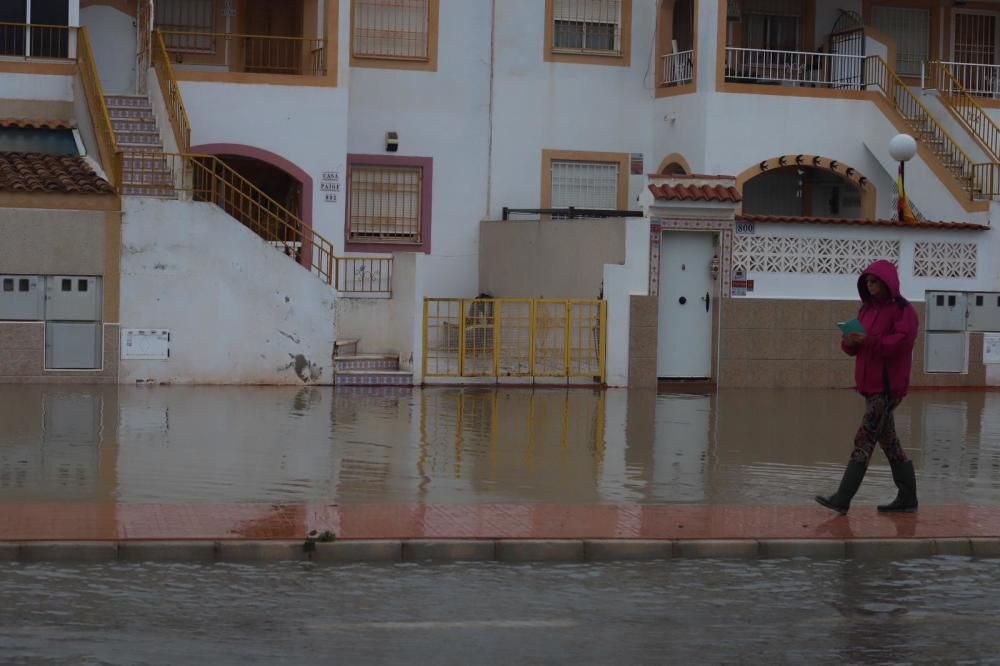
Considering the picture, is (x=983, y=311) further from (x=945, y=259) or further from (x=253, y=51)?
(x=253, y=51)

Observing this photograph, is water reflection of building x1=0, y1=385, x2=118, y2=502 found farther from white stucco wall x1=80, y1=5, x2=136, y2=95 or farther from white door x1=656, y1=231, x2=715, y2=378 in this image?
white stucco wall x1=80, y1=5, x2=136, y2=95

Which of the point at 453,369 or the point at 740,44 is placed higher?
the point at 740,44

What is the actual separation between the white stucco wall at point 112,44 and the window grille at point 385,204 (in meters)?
4.21

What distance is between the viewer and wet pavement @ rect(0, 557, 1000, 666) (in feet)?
25.3

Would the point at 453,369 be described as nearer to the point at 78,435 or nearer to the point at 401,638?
the point at 78,435

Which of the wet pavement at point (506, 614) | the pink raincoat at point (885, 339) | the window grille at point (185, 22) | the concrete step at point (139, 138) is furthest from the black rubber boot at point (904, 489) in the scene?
the window grille at point (185, 22)

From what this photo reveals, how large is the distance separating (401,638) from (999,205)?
1883cm

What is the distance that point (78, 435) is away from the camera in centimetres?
1553

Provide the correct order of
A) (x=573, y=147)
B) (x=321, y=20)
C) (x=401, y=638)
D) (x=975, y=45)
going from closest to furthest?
1. (x=401, y=638)
2. (x=321, y=20)
3. (x=573, y=147)
4. (x=975, y=45)

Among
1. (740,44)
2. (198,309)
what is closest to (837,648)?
(198,309)

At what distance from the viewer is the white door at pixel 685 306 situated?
23422mm

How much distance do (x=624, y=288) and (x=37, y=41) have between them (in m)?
10.5

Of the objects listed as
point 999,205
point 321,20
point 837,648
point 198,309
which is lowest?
point 837,648

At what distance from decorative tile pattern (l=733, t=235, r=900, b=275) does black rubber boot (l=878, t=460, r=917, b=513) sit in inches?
461
